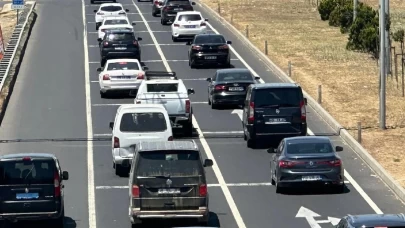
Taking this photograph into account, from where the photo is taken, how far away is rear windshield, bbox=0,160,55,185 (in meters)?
22.7

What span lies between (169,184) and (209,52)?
27.5 metres

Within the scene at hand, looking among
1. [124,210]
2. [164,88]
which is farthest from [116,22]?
[124,210]

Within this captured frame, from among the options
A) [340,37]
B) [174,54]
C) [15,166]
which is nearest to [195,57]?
[174,54]

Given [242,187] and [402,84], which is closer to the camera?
[242,187]

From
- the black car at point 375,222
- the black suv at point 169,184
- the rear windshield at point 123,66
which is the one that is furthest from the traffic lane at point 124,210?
the rear windshield at point 123,66

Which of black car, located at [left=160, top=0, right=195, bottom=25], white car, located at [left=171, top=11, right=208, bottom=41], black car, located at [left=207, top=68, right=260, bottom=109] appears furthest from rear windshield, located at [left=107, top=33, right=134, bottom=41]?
black car, located at [left=160, top=0, right=195, bottom=25]

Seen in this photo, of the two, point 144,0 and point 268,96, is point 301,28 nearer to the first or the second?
point 144,0

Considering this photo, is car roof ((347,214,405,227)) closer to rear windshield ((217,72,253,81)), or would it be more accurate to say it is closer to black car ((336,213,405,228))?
black car ((336,213,405,228))

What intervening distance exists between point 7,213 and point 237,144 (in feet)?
40.8

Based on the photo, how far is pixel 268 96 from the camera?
33031mm

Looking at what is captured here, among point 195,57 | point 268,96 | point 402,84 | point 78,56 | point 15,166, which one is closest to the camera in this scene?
point 15,166

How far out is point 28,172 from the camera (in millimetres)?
22859

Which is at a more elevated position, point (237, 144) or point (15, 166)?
point (15, 166)

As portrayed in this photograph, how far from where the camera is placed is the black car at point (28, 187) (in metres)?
22.7
